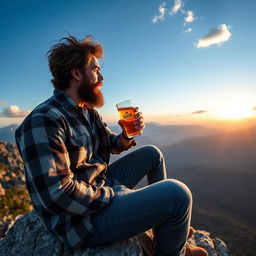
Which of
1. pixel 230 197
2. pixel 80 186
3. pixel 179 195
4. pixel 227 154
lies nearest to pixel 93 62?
pixel 80 186

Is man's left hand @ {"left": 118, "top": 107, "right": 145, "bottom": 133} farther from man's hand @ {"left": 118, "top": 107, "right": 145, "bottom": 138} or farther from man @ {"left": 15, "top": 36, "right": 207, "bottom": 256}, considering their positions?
man @ {"left": 15, "top": 36, "right": 207, "bottom": 256}

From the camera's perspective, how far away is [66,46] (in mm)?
2975

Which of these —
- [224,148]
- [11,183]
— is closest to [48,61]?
[11,183]

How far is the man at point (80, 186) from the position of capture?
195 centimetres

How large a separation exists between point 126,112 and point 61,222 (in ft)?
5.48

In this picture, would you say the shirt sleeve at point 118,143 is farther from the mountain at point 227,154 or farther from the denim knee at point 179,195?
the mountain at point 227,154

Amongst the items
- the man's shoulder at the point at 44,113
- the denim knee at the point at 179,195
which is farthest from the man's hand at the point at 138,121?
the denim knee at the point at 179,195

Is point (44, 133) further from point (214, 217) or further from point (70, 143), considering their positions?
point (214, 217)

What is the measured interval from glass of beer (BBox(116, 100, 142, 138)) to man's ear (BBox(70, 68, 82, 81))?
0.67m

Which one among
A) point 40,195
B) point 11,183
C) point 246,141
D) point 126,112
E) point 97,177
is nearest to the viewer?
point 40,195

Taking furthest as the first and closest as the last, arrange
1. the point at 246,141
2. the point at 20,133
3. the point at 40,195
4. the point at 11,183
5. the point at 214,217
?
the point at 246,141
the point at 214,217
the point at 11,183
the point at 20,133
the point at 40,195

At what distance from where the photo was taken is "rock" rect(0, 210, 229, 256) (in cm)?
240

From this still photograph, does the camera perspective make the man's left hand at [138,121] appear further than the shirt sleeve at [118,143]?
No

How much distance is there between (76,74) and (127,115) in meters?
0.94
